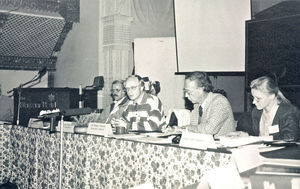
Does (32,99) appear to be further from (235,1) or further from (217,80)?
Answer: (217,80)

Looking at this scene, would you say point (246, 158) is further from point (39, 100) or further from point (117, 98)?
point (39, 100)

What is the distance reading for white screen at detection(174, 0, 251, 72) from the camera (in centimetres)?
537

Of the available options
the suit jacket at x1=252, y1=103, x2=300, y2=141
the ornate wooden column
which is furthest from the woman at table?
the ornate wooden column

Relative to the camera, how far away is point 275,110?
9.86 ft

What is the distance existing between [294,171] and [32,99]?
399 centimetres

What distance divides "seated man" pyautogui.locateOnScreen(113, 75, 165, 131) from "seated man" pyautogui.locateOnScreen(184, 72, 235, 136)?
1.70 ft

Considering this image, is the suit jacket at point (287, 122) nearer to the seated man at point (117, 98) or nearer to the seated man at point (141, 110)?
the seated man at point (141, 110)

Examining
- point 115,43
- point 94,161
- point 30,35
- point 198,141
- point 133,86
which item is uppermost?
point 30,35

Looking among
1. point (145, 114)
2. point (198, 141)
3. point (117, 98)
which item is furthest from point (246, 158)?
point (117, 98)

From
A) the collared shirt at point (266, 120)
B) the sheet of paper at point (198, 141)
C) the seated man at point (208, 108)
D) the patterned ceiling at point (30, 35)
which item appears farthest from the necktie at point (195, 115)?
the patterned ceiling at point (30, 35)

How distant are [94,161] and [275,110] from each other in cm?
153

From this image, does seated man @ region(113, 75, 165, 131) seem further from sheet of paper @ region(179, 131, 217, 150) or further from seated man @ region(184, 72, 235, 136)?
sheet of paper @ region(179, 131, 217, 150)

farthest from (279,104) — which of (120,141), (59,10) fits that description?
(59,10)

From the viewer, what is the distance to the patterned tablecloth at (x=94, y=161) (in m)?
2.16
